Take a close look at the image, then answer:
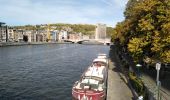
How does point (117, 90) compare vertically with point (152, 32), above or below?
below

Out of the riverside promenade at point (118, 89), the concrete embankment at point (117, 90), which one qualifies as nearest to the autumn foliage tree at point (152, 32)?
the riverside promenade at point (118, 89)

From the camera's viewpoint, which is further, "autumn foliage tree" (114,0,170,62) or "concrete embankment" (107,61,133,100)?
"autumn foliage tree" (114,0,170,62)

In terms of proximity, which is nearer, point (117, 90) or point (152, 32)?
point (117, 90)

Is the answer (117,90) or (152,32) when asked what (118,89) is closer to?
(117,90)

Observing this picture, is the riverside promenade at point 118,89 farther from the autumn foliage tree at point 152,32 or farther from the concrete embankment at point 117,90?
the autumn foliage tree at point 152,32

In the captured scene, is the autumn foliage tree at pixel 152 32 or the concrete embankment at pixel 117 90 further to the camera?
the autumn foliage tree at pixel 152 32

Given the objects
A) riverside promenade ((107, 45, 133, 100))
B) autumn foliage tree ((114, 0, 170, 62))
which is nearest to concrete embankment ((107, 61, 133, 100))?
riverside promenade ((107, 45, 133, 100))

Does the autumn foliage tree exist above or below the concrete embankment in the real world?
above

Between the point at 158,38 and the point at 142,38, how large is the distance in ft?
17.2

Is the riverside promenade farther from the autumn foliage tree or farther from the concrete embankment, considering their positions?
the autumn foliage tree

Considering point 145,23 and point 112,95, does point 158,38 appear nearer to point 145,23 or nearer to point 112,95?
point 145,23

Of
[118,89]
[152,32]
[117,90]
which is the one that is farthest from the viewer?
[152,32]

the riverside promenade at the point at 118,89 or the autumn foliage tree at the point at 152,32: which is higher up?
the autumn foliage tree at the point at 152,32

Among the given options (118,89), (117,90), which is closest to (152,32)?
(118,89)
